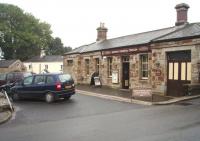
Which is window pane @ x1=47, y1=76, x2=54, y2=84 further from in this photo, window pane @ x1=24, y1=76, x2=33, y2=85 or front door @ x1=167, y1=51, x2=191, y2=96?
front door @ x1=167, y1=51, x2=191, y2=96

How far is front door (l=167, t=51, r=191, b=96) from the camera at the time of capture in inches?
724

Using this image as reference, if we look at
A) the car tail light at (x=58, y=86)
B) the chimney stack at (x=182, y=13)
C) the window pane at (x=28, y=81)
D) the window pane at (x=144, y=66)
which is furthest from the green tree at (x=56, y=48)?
the car tail light at (x=58, y=86)

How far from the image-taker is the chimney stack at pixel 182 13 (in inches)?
930

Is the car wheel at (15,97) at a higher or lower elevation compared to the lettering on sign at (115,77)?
lower

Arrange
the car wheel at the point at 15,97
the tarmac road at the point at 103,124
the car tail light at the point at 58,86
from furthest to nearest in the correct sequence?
1. the car wheel at the point at 15,97
2. the car tail light at the point at 58,86
3. the tarmac road at the point at 103,124

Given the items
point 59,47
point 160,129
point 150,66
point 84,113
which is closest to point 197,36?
point 150,66

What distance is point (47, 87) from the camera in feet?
58.8

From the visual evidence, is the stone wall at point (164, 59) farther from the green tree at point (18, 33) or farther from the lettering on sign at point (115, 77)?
the green tree at point (18, 33)

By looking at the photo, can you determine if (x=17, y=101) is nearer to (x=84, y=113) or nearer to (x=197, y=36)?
(x=84, y=113)

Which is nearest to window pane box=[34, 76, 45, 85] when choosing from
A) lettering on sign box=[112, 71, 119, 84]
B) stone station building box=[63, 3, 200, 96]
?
stone station building box=[63, 3, 200, 96]

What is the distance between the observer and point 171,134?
8.73 metres

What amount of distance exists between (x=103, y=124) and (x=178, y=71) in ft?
30.8

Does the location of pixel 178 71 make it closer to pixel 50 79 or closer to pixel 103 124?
pixel 50 79

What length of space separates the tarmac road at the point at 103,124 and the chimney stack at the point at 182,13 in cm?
1000
